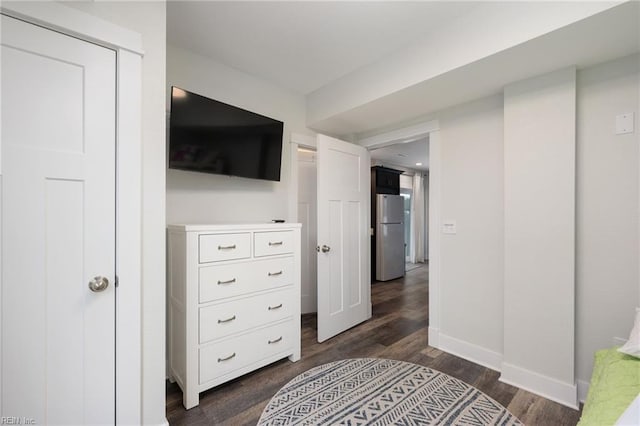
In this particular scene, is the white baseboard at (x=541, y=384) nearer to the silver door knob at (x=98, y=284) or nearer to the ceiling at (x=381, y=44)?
the ceiling at (x=381, y=44)

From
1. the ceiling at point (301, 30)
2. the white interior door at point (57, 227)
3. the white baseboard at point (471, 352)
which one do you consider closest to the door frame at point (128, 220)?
the white interior door at point (57, 227)

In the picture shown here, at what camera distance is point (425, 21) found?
1.80 m

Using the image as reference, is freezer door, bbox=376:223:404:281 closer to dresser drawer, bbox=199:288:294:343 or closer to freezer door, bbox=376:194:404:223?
freezer door, bbox=376:194:404:223

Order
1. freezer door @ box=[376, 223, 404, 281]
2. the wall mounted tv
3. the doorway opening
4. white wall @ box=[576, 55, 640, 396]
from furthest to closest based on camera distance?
the doorway opening, freezer door @ box=[376, 223, 404, 281], the wall mounted tv, white wall @ box=[576, 55, 640, 396]

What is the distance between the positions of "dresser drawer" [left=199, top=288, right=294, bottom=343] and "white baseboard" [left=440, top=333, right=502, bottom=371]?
1464mm

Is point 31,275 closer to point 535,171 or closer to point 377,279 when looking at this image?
point 535,171

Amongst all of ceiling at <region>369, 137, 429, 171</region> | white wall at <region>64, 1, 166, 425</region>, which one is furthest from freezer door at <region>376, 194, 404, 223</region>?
white wall at <region>64, 1, 166, 425</region>

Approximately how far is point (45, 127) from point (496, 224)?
9.34 ft

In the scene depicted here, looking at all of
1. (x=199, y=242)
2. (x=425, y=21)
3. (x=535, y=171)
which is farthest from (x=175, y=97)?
(x=535, y=171)

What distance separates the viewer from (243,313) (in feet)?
6.27

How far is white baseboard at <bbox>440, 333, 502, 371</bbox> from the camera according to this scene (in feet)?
7.06

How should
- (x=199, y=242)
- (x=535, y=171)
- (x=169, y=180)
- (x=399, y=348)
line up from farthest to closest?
(x=399, y=348) < (x=169, y=180) < (x=535, y=171) < (x=199, y=242)

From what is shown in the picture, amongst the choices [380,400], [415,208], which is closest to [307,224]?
[380,400]

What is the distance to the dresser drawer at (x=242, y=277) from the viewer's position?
175 cm
